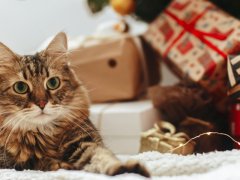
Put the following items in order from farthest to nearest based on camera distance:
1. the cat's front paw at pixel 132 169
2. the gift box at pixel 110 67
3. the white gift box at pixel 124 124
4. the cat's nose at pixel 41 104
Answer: the gift box at pixel 110 67, the white gift box at pixel 124 124, the cat's nose at pixel 41 104, the cat's front paw at pixel 132 169

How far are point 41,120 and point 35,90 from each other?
59mm

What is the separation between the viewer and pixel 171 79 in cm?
155

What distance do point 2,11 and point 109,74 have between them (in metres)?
0.48

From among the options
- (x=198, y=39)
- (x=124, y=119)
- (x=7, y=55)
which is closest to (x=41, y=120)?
(x=7, y=55)

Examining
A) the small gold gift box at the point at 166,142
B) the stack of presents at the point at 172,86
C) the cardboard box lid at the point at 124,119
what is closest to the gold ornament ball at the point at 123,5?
the stack of presents at the point at 172,86

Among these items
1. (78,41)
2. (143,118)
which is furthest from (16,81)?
(78,41)

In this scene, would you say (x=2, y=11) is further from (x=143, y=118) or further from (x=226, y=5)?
(x=226, y=5)

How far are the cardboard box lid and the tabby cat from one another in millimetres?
338

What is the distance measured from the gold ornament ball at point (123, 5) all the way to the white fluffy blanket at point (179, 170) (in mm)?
643

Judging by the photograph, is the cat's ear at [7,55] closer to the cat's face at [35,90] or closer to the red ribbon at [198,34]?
the cat's face at [35,90]

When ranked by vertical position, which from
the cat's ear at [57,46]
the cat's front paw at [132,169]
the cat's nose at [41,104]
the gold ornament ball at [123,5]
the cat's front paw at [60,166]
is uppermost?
the gold ornament ball at [123,5]

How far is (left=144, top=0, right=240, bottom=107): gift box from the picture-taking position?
110 centimetres

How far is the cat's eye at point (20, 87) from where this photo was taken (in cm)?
79

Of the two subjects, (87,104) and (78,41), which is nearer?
(87,104)
